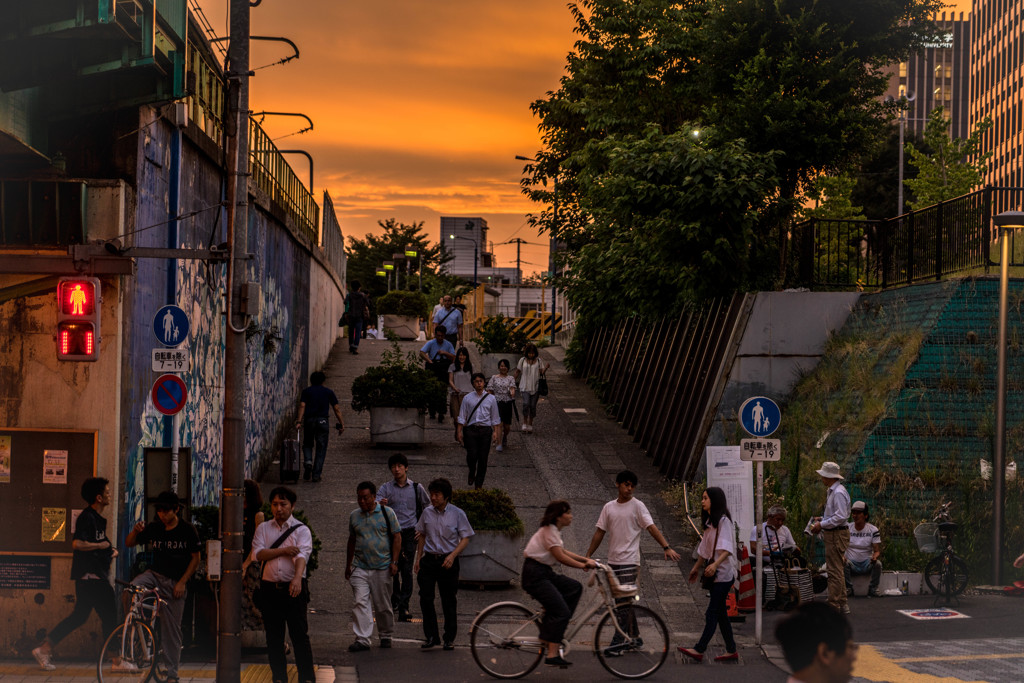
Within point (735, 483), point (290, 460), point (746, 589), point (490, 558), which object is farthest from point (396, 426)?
point (746, 589)

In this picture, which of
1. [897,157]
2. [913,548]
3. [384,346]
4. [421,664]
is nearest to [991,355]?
[913,548]

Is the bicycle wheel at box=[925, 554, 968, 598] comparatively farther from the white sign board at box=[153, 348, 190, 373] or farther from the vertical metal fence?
the white sign board at box=[153, 348, 190, 373]

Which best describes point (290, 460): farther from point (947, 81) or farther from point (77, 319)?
point (947, 81)

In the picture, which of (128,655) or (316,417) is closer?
(128,655)

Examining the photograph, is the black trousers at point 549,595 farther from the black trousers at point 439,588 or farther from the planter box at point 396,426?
the planter box at point 396,426

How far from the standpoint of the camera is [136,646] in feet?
31.0

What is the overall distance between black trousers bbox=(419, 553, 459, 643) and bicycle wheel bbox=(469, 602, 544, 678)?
104cm

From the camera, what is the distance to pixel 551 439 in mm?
22906

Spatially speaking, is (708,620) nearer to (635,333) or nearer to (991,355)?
(991,355)

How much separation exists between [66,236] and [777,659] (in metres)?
8.30

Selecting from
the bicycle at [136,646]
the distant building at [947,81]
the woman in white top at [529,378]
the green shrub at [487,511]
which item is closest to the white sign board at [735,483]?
the green shrub at [487,511]

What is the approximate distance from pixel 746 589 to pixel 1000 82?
12066 centimetres

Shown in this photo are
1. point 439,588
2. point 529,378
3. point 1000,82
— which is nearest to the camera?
point 439,588

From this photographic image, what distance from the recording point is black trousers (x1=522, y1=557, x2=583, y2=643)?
9.99 m
